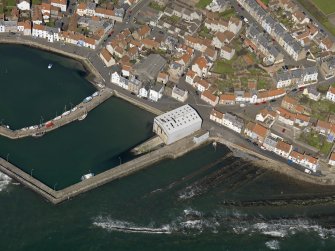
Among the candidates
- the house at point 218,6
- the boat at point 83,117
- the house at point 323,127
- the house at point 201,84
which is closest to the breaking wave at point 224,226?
the house at point 323,127

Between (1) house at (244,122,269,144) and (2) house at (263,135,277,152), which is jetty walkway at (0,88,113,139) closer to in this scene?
(1) house at (244,122,269,144)

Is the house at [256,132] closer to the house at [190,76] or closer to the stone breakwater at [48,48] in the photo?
the house at [190,76]

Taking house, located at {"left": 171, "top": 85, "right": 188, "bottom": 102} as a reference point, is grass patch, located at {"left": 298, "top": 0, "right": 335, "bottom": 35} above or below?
above

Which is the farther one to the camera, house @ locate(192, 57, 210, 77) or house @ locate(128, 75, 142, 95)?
house @ locate(192, 57, 210, 77)

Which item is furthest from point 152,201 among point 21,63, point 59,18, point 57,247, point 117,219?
point 59,18

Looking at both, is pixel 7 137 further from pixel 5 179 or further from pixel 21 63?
pixel 21 63

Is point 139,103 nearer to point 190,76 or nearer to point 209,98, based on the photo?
point 190,76

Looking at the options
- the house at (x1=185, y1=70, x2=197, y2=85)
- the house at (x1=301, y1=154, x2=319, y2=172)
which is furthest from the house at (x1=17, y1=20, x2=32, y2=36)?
the house at (x1=301, y1=154, x2=319, y2=172)
